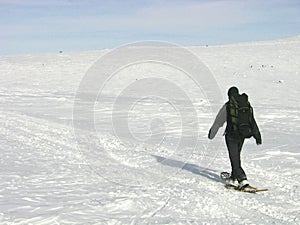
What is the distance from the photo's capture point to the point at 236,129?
7.04 metres

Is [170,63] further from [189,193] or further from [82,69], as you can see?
[189,193]

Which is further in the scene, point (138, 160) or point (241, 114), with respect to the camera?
point (138, 160)

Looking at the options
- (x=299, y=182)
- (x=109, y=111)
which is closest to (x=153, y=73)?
(x=109, y=111)

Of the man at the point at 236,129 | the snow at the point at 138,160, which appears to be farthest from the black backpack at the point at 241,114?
the snow at the point at 138,160

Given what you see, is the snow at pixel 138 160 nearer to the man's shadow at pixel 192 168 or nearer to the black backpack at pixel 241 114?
the man's shadow at pixel 192 168

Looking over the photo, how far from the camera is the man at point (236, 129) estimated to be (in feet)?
22.8

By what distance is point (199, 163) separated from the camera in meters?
8.88

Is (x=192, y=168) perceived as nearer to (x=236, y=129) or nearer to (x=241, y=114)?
(x=236, y=129)

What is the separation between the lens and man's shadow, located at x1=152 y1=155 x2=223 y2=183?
308 inches

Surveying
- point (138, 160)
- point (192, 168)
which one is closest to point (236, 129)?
point (192, 168)

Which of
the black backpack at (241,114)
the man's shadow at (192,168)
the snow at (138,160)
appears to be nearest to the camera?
the snow at (138,160)

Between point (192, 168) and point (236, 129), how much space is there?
1.73 metres

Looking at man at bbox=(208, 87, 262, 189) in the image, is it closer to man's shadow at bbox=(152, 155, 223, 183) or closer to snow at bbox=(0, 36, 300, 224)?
snow at bbox=(0, 36, 300, 224)

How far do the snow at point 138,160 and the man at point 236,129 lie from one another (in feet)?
1.10
